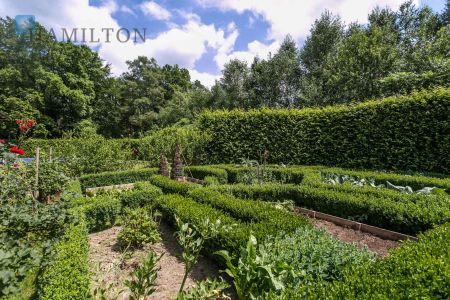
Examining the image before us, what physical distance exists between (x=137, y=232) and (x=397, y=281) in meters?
4.32

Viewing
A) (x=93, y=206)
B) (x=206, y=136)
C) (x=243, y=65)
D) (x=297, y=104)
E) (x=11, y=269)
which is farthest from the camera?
(x=243, y=65)

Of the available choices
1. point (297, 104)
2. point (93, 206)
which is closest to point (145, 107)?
point (297, 104)

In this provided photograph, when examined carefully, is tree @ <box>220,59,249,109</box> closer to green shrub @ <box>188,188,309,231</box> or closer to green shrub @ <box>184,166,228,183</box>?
green shrub @ <box>184,166,228,183</box>

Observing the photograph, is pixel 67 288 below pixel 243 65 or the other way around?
below

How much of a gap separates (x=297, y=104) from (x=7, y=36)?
94.8 ft

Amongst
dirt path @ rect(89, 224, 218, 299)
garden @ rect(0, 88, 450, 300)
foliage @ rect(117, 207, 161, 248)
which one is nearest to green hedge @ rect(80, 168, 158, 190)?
garden @ rect(0, 88, 450, 300)

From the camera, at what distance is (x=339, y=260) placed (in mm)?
3088

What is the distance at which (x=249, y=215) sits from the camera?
16.0 feet

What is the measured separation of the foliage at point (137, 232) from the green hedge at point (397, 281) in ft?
11.6

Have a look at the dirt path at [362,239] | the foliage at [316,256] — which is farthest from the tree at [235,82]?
the foliage at [316,256]

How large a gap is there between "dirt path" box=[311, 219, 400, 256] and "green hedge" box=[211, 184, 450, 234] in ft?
1.37

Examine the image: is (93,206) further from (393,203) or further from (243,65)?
(243,65)

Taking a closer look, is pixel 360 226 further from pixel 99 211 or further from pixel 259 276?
pixel 99 211

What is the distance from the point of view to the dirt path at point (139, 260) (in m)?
3.65
